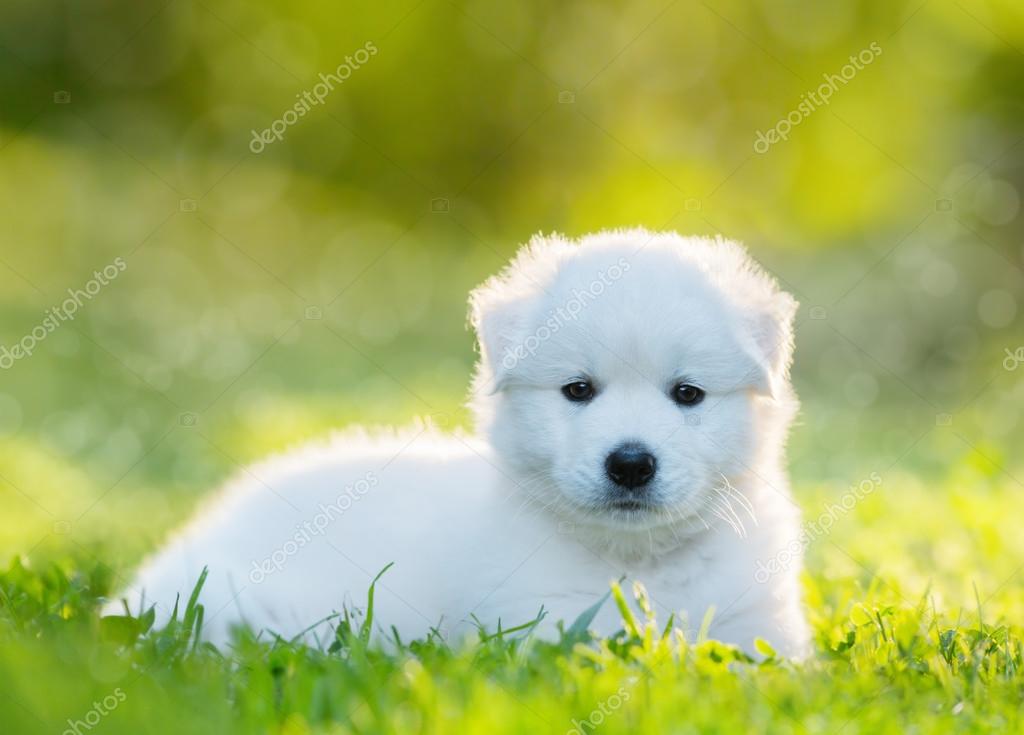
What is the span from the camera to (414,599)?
401 cm

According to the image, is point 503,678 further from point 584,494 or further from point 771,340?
point 771,340

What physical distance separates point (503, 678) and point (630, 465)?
0.93 m

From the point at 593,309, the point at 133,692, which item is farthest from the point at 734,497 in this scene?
the point at 133,692

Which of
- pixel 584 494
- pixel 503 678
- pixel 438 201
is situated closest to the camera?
pixel 503 678

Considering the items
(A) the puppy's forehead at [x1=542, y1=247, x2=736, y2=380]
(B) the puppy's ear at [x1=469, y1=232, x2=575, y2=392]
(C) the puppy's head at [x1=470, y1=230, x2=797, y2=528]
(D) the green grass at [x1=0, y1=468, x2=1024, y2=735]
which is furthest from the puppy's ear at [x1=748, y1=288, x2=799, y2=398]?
(D) the green grass at [x1=0, y1=468, x2=1024, y2=735]

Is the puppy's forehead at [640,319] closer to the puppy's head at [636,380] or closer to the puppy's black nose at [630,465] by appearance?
the puppy's head at [636,380]

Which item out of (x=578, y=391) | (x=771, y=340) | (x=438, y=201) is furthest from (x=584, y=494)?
(x=438, y=201)

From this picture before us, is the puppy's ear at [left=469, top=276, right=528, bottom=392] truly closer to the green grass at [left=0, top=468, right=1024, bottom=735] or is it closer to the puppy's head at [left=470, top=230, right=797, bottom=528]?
the puppy's head at [left=470, top=230, right=797, bottom=528]

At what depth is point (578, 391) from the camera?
389cm

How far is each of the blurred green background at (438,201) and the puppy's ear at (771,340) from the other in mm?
2870

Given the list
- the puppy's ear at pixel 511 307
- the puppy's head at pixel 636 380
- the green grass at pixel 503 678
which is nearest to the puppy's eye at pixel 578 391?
the puppy's head at pixel 636 380

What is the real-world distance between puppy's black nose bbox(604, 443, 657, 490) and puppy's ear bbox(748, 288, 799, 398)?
562 millimetres

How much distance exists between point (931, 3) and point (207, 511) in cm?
1335

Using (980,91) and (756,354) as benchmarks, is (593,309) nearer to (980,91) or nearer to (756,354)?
(756,354)
